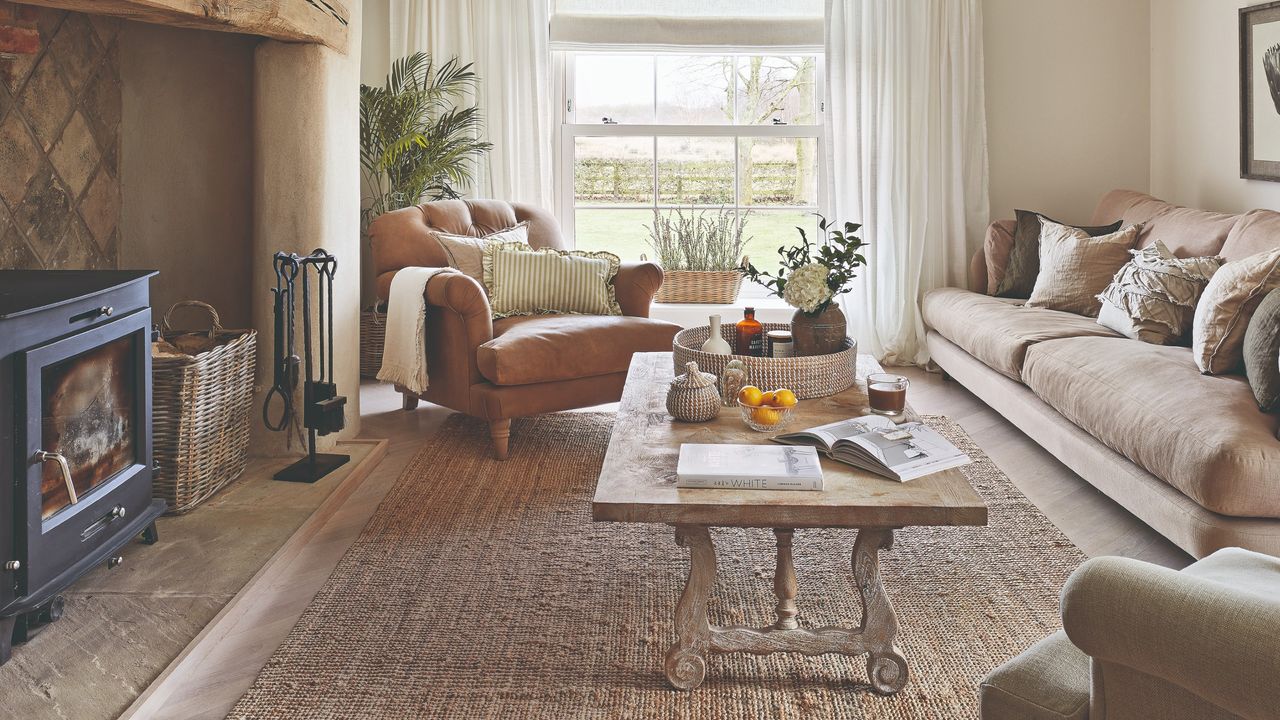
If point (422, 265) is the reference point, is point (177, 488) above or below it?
below

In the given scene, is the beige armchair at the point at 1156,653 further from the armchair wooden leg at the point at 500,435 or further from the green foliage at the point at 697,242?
the green foliage at the point at 697,242

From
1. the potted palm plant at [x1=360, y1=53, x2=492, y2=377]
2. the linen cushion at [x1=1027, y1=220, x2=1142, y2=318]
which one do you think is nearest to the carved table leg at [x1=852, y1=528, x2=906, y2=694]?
the linen cushion at [x1=1027, y1=220, x2=1142, y2=318]

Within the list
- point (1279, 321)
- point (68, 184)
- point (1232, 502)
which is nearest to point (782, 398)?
point (1232, 502)

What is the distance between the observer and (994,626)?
92.0 inches

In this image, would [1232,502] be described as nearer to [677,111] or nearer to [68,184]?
[68,184]

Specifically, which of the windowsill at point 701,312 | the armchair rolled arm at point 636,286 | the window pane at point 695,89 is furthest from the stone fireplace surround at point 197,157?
the window pane at point 695,89

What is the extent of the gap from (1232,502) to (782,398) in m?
1.09

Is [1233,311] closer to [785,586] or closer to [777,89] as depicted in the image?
[785,586]

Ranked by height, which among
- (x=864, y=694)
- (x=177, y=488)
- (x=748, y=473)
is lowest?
(x=864, y=694)

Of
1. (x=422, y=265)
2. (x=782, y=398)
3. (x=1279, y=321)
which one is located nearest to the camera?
(x=782, y=398)

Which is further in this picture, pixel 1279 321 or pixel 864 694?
pixel 1279 321

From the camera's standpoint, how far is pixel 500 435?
12.4ft

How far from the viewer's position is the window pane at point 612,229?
5.84m

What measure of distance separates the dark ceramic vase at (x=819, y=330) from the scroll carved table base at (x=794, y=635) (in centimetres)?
79
